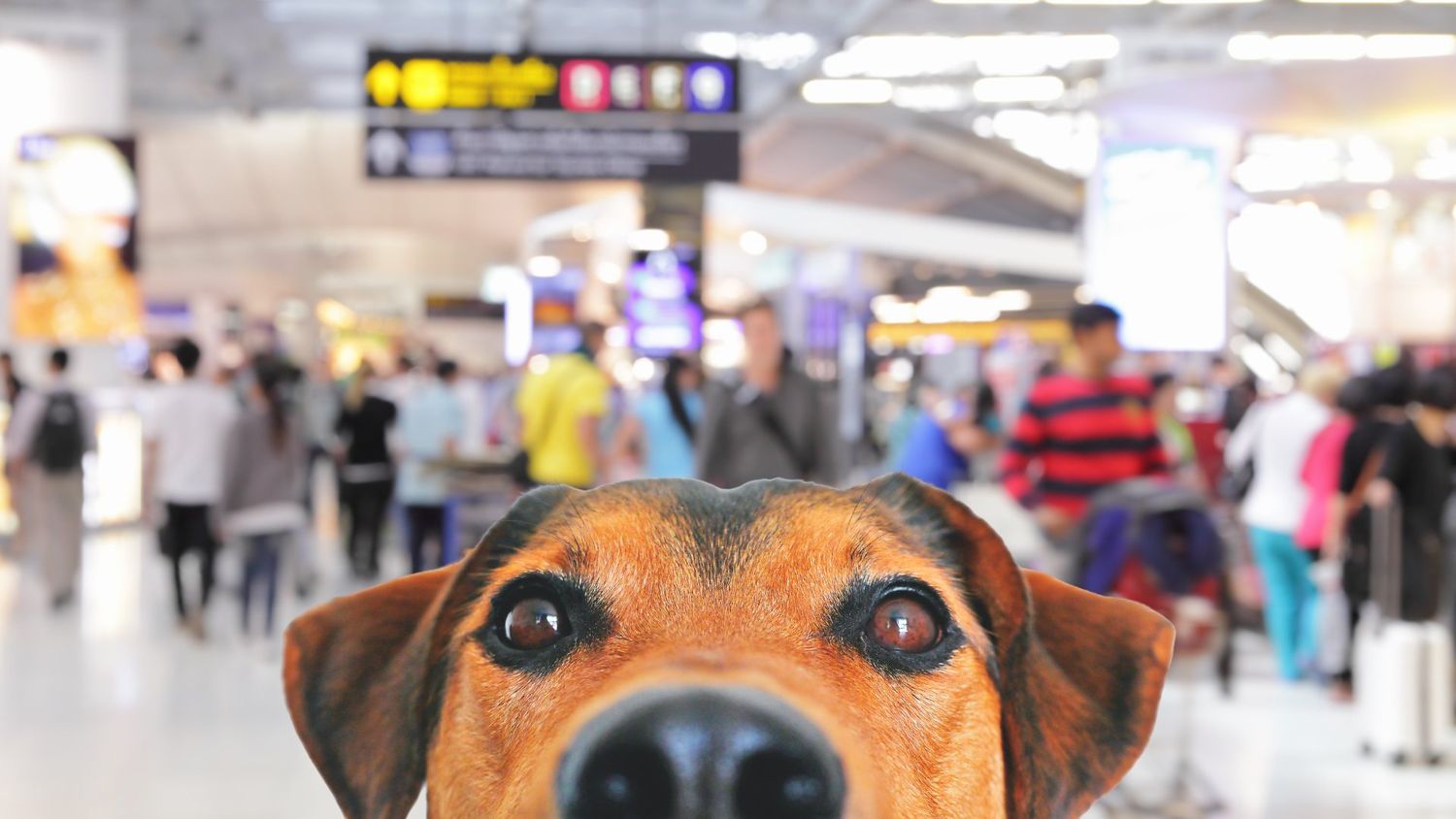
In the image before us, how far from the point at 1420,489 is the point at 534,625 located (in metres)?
6.00

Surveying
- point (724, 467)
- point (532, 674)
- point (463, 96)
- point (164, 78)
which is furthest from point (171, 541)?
point (164, 78)

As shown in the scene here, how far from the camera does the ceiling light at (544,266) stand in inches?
695

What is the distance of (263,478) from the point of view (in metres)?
7.06

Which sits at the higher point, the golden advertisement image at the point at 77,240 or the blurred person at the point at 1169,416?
the golden advertisement image at the point at 77,240

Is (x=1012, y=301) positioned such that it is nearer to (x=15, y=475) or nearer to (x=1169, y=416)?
(x=1169, y=416)

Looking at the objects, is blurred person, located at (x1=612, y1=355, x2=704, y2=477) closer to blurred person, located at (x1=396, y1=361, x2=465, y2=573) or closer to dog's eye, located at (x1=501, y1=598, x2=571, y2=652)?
blurred person, located at (x1=396, y1=361, x2=465, y2=573)

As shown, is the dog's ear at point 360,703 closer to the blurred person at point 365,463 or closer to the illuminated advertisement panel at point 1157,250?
the illuminated advertisement panel at point 1157,250

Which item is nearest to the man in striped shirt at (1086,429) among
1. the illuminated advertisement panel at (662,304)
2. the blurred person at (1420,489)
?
the blurred person at (1420,489)

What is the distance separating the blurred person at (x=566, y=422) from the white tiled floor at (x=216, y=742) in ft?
5.12

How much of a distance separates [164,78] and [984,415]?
15.6 m

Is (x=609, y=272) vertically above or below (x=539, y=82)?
below

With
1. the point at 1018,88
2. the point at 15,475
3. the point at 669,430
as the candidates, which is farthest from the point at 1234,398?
the point at 1018,88

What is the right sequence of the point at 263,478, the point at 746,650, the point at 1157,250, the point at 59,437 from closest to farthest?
the point at 746,650, the point at 1157,250, the point at 263,478, the point at 59,437

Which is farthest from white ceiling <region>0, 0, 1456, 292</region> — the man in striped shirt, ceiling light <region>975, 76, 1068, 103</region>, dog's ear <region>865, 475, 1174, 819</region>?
dog's ear <region>865, 475, 1174, 819</region>
